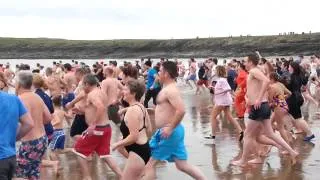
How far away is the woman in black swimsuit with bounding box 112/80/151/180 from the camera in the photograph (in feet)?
23.3

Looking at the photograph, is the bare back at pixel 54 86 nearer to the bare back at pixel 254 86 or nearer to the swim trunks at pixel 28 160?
the bare back at pixel 254 86

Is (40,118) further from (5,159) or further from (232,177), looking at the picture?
(232,177)

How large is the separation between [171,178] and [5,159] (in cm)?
410

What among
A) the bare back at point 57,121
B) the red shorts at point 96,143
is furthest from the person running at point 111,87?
the red shorts at point 96,143

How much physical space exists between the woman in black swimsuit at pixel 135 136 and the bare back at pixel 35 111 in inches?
35.7

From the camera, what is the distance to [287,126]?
12062 mm

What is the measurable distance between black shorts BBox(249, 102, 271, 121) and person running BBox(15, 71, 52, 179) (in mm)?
3639

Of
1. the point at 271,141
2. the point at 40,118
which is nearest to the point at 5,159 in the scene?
the point at 40,118

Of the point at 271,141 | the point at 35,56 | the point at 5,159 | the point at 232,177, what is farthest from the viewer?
the point at 35,56

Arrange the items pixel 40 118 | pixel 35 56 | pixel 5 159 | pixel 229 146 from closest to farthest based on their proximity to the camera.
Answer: pixel 5 159
pixel 40 118
pixel 229 146
pixel 35 56

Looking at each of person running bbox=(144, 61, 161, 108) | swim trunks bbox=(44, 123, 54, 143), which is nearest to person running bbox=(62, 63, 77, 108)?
person running bbox=(144, 61, 161, 108)

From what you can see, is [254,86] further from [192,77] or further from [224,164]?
[192,77]

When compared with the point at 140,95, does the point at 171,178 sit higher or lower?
lower

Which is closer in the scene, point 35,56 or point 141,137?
point 141,137
